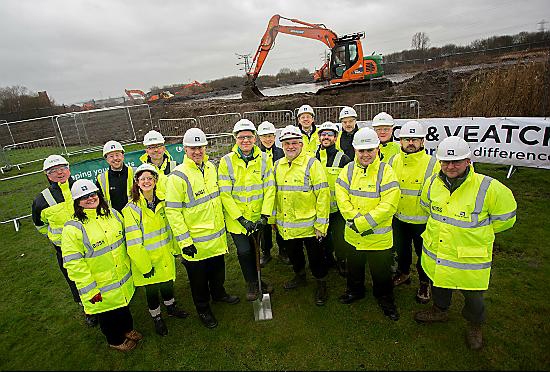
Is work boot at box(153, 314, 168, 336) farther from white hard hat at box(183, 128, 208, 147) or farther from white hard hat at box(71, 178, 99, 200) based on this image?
white hard hat at box(183, 128, 208, 147)

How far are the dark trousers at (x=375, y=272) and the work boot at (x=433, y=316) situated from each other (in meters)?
0.36

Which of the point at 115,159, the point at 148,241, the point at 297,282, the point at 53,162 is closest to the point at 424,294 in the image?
the point at 297,282

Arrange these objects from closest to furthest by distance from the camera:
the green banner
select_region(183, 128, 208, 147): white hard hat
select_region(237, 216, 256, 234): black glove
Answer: select_region(183, 128, 208, 147): white hard hat < select_region(237, 216, 256, 234): black glove < the green banner

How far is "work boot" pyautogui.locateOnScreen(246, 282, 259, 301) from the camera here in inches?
170

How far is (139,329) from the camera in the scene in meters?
4.07

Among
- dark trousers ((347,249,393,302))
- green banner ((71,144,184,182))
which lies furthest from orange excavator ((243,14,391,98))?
dark trousers ((347,249,393,302))

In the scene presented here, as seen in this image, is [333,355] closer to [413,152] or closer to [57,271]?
[413,152]

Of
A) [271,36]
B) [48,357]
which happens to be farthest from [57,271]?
[271,36]

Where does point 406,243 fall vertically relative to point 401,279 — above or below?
above

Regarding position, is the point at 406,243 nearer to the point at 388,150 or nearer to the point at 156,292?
the point at 388,150

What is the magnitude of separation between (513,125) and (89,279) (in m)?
8.28

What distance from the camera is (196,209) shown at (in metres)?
3.67

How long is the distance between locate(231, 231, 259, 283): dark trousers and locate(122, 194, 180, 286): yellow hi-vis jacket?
87cm

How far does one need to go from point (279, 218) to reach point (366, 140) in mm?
1538
